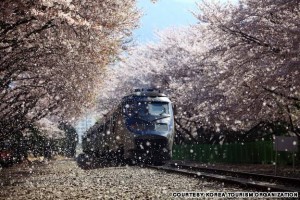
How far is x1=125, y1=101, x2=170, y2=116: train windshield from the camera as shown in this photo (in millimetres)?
22109

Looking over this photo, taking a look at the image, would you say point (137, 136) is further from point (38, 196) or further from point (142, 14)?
point (38, 196)

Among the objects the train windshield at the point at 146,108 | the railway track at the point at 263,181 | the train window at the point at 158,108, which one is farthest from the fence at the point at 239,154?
the railway track at the point at 263,181

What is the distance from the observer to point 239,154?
94.4 ft

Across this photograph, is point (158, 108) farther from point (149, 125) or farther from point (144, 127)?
point (144, 127)

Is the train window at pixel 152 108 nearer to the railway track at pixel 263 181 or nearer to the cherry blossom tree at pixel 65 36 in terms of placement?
the cherry blossom tree at pixel 65 36

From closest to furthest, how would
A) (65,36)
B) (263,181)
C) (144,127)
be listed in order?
1. (263,181)
2. (65,36)
3. (144,127)

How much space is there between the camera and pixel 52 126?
4231cm

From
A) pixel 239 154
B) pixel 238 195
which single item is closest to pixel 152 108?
pixel 239 154

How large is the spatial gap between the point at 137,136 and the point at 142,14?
5495 mm

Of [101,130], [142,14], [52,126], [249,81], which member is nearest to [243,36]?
[249,81]

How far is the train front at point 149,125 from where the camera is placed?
69.2 feet

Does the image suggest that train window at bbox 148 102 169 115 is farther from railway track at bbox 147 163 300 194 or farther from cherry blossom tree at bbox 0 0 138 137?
railway track at bbox 147 163 300 194

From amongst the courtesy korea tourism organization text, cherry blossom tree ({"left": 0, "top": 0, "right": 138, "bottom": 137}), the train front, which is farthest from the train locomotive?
the courtesy korea tourism organization text

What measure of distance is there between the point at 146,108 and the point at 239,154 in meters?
9.19
